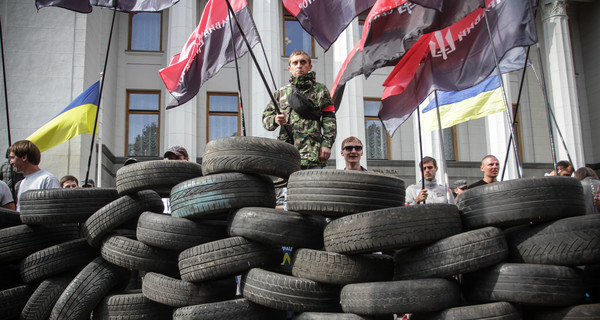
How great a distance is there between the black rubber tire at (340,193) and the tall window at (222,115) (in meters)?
16.5

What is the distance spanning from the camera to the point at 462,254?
3.44 m

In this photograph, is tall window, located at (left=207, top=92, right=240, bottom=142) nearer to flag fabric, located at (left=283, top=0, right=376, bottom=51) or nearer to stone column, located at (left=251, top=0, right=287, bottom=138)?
stone column, located at (left=251, top=0, right=287, bottom=138)

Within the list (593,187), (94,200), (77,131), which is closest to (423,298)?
(94,200)

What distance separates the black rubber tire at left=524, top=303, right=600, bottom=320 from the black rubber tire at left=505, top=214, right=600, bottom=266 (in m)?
0.29

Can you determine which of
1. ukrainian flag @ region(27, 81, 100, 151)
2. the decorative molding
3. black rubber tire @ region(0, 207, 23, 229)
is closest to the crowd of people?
black rubber tire @ region(0, 207, 23, 229)

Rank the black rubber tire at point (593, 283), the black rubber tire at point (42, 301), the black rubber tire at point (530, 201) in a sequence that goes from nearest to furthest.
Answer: the black rubber tire at point (530, 201) < the black rubber tire at point (593, 283) < the black rubber tire at point (42, 301)

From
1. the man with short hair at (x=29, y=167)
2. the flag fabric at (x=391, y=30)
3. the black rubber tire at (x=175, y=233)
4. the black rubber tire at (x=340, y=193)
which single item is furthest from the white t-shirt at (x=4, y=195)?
the flag fabric at (x=391, y=30)

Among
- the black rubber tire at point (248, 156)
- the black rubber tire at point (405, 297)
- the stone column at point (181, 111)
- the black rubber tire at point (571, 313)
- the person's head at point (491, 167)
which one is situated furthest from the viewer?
the stone column at point (181, 111)

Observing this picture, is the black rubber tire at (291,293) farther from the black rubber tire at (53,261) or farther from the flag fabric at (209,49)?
the flag fabric at (209,49)

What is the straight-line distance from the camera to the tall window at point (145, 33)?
2030cm

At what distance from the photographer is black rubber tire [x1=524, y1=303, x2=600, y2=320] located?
3.12 meters

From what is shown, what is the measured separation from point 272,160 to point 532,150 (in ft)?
69.5

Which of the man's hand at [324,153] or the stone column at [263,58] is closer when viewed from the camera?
the man's hand at [324,153]

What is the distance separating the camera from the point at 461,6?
537 cm
